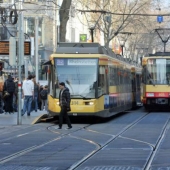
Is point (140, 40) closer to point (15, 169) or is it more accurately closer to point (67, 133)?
point (67, 133)

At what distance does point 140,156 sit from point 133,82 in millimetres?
26832

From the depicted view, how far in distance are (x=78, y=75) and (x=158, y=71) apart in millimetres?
11618

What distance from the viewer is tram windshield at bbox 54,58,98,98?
26438mm

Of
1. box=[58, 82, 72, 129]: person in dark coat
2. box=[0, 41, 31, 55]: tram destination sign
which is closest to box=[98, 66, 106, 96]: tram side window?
box=[0, 41, 31, 55]: tram destination sign

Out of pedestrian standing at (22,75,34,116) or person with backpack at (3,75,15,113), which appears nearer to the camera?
pedestrian standing at (22,75,34,116)

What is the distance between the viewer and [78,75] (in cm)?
2670

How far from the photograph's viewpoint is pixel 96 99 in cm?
2636

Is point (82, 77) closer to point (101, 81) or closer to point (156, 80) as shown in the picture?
point (101, 81)

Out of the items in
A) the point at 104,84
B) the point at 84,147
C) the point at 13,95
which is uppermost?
the point at 104,84

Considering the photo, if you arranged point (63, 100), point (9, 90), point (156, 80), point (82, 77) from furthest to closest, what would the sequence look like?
point (156, 80) → point (9, 90) → point (82, 77) → point (63, 100)

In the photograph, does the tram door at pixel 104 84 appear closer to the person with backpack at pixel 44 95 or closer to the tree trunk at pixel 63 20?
the person with backpack at pixel 44 95

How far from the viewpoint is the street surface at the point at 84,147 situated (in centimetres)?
1375

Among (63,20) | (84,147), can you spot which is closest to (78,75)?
(84,147)

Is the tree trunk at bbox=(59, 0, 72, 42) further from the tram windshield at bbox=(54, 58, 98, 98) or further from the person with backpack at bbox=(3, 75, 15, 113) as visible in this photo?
the tram windshield at bbox=(54, 58, 98, 98)
